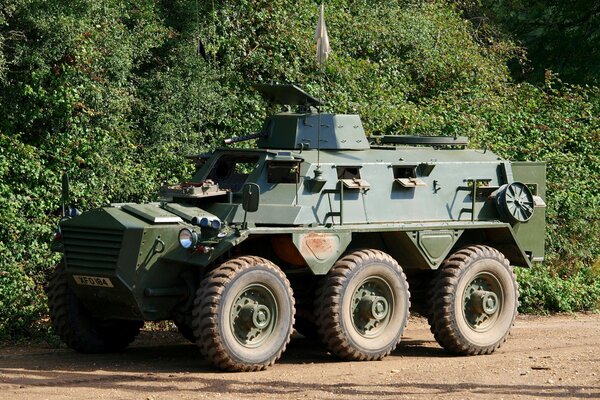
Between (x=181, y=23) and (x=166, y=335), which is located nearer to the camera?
(x=166, y=335)

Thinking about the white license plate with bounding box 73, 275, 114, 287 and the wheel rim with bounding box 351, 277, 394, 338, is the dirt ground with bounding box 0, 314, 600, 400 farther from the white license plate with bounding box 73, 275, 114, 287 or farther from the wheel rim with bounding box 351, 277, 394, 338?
the white license plate with bounding box 73, 275, 114, 287

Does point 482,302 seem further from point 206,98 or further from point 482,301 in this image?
point 206,98

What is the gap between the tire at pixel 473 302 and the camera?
13000 millimetres

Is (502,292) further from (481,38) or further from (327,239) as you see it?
(481,38)

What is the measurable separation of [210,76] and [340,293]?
6.82 metres

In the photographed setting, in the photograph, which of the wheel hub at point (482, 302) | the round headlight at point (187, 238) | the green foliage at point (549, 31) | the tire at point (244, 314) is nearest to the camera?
the tire at point (244, 314)

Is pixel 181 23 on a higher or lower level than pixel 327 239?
higher

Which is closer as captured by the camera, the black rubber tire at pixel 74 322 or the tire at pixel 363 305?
the tire at pixel 363 305

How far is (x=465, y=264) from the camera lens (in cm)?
1309

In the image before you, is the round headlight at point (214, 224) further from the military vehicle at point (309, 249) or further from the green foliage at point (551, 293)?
the green foliage at point (551, 293)

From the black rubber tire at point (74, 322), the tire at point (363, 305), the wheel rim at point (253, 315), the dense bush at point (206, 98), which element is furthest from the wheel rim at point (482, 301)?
the dense bush at point (206, 98)

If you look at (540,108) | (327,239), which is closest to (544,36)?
(540,108)

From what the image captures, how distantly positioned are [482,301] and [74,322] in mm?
4266

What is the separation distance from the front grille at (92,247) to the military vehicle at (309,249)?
0.02 m
